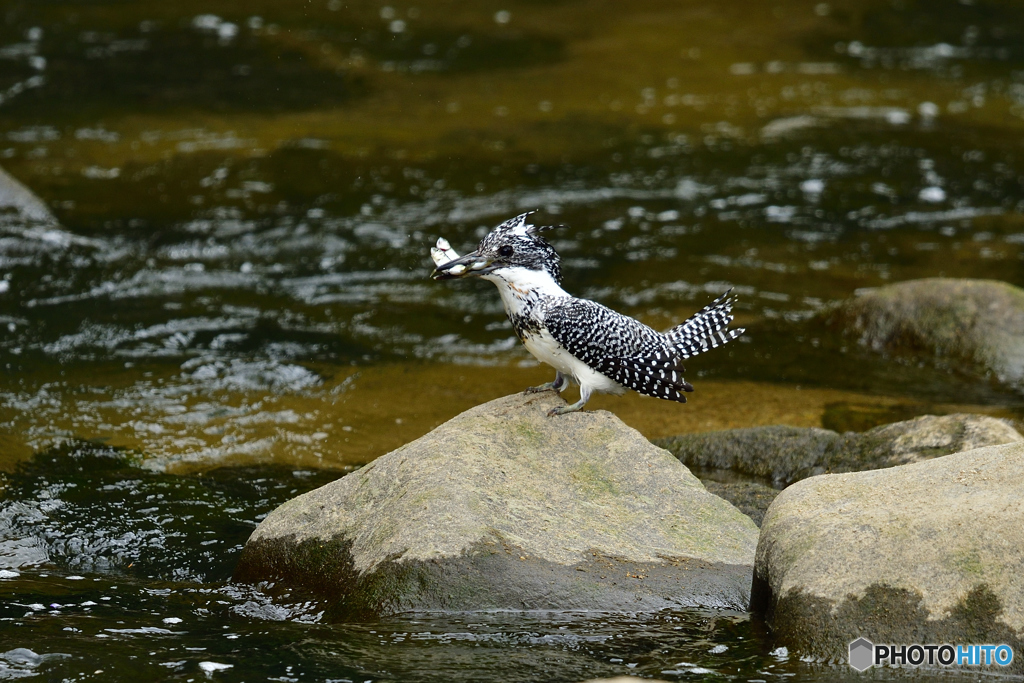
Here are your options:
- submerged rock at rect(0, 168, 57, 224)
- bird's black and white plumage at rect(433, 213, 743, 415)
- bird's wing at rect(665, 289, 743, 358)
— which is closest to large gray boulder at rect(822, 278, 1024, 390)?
bird's wing at rect(665, 289, 743, 358)

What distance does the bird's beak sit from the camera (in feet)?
16.8

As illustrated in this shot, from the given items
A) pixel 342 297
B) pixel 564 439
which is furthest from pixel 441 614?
pixel 342 297

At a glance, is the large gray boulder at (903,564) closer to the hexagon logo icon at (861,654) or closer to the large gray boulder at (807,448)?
the hexagon logo icon at (861,654)

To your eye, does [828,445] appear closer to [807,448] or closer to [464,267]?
[807,448]

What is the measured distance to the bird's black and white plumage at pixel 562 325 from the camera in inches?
204

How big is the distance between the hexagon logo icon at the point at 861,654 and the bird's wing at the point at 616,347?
65.2 inches

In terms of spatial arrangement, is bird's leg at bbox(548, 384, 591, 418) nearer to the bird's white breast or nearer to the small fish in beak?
the bird's white breast

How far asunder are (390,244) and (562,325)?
5856 millimetres

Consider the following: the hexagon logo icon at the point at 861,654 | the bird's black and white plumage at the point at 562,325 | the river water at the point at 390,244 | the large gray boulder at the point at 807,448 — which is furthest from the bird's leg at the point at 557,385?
the hexagon logo icon at the point at 861,654

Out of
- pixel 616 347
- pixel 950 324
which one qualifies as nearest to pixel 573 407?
pixel 616 347

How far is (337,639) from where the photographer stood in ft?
14.2

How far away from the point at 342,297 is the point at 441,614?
562cm

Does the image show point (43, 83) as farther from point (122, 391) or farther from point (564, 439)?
point (564, 439)
